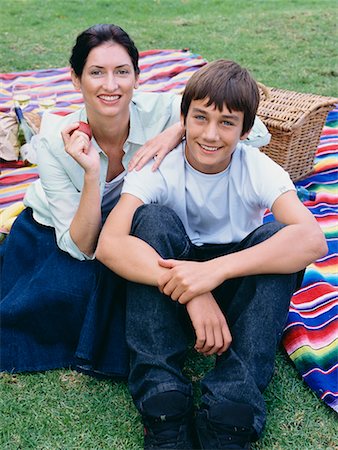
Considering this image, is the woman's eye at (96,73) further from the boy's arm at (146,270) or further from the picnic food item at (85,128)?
the boy's arm at (146,270)

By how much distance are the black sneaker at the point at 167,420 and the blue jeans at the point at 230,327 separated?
0.03 m

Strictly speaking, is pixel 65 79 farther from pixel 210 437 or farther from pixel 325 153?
pixel 210 437

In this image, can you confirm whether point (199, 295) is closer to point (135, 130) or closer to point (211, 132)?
point (211, 132)

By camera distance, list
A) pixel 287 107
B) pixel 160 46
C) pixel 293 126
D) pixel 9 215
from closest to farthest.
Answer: pixel 9 215 → pixel 293 126 → pixel 287 107 → pixel 160 46

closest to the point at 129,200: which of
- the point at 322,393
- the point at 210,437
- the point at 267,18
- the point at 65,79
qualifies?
the point at 210,437

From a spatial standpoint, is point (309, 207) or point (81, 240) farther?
point (309, 207)

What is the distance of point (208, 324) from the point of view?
2.43m

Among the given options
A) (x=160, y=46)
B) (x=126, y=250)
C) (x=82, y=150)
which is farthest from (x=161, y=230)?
(x=160, y=46)

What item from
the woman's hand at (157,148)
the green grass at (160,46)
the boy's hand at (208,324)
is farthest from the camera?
the woman's hand at (157,148)

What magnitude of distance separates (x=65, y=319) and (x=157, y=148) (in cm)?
87

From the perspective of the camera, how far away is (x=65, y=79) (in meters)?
6.13

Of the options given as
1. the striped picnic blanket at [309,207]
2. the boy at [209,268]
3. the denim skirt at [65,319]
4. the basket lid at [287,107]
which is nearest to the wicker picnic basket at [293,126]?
the basket lid at [287,107]

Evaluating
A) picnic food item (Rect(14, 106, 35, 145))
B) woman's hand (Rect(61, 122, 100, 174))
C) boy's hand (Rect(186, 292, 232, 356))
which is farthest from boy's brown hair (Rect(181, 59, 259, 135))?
picnic food item (Rect(14, 106, 35, 145))

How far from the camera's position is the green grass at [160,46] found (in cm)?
254
